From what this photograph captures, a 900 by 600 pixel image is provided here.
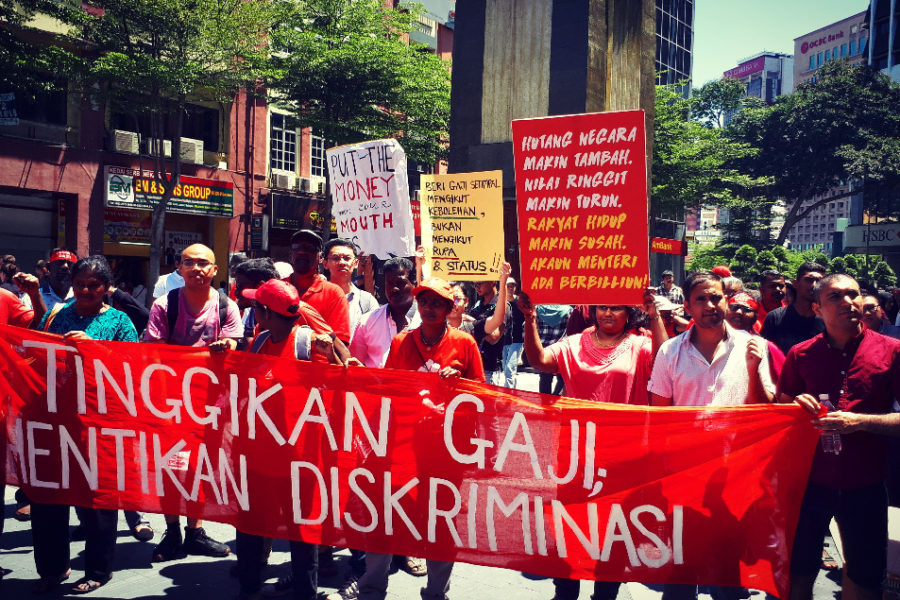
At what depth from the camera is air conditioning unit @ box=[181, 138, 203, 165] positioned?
77.9ft

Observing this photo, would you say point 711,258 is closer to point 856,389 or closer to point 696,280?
point 696,280

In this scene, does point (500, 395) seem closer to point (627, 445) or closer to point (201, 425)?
point (627, 445)

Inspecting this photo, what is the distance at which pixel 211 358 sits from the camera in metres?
4.31

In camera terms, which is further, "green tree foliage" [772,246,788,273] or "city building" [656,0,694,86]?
"city building" [656,0,694,86]

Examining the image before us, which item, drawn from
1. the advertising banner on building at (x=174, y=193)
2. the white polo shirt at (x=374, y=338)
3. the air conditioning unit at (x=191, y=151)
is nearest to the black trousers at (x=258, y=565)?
the white polo shirt at (x=374, y=338)

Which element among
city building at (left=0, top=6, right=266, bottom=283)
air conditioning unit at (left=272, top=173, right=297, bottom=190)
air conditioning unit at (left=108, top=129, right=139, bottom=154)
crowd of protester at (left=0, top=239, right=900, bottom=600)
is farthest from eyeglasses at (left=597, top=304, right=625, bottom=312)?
air conditioning unit at (left=272, top=173, right=297, bottom=190)

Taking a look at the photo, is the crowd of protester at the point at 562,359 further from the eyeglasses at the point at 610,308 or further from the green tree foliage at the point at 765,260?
the green tree foliage at the point at 765,260

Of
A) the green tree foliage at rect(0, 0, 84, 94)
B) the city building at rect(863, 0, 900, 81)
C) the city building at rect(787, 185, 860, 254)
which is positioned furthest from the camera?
the city building at rect(787, 185, 860, 254)

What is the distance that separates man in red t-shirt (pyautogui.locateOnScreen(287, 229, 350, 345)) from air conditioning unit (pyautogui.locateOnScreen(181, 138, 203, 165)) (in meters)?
19.8

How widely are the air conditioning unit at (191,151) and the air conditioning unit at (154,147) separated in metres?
0.40

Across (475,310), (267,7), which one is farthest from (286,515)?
(267,7)

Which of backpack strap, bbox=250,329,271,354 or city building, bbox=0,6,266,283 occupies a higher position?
city building, bbox=0,6,266,283

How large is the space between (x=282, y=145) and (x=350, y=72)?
5.91 meters

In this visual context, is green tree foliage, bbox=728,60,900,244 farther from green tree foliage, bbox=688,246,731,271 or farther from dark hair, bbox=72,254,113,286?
dark hair, bbox=72,254,113,286
